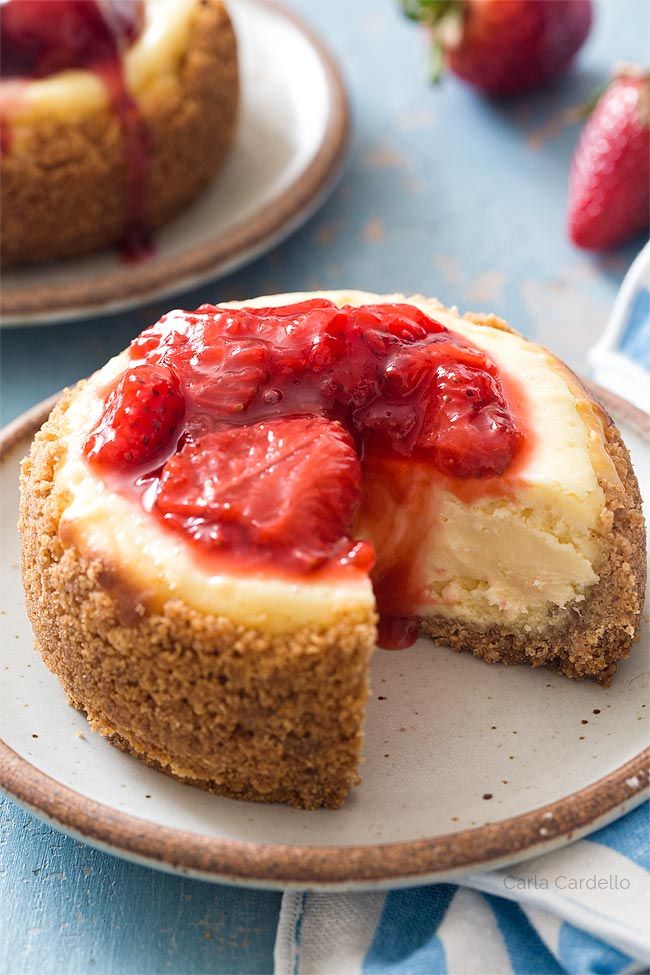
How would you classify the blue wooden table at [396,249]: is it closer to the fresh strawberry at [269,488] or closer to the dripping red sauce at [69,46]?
the dripping red sauce at [69,46]

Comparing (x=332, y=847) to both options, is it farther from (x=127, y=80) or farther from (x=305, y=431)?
(x=127, y=80)

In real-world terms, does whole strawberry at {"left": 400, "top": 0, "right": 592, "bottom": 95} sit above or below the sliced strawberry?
below

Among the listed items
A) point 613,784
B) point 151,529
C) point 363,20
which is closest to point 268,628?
point 151,529

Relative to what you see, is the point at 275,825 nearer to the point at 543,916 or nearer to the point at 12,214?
the point at 543,916

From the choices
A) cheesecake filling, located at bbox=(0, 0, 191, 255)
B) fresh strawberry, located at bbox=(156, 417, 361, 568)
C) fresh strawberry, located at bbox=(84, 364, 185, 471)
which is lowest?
cheesecake filling, located at bbox=(0, 0, 191, 255)

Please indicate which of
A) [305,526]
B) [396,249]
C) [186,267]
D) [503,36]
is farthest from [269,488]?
[503,36]

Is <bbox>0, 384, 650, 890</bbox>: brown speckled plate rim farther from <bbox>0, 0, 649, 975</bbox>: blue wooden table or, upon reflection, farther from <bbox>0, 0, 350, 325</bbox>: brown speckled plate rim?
<bbox>0, 0, 350, 325</bbox>: brown speckled plate rim

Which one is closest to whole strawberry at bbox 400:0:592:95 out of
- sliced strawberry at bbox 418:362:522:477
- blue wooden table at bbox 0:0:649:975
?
blue wooden table at bbox 0:0:649:975
